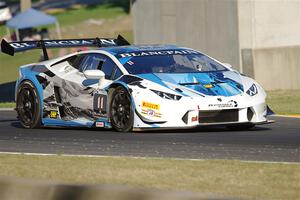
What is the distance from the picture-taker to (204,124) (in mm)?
14039

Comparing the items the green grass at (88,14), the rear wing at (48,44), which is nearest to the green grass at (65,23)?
the green grass at (88,14)

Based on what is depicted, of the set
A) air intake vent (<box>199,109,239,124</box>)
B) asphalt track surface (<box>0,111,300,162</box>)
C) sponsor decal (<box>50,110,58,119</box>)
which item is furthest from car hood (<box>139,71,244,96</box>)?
sponsor decal (<box>50,110,58,119</box>)

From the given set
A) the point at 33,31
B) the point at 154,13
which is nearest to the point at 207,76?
the point at 154,13

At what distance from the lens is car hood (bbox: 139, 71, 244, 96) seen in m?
14.2

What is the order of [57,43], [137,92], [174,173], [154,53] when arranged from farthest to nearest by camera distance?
[57,43] < [154,53] < [137,92] < [174,173]

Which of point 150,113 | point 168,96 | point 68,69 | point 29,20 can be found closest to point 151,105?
point 150,113

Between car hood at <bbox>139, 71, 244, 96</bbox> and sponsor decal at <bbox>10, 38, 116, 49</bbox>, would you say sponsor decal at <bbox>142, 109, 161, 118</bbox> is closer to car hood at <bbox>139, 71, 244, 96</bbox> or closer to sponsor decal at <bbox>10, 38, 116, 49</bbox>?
car hood at <bbox>139, 71, 244, 96</bbox>

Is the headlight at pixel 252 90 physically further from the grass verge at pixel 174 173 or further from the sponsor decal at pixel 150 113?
the grass verge at pixel 174 173

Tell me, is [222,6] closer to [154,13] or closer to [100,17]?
[154,13]

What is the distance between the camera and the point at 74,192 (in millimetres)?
6957

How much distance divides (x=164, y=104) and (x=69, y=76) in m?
2.20

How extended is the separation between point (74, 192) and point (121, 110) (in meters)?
7.53

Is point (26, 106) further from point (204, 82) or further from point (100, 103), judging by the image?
point (204, 82)

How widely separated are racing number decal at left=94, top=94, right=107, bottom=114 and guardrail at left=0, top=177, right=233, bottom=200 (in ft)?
24.7
